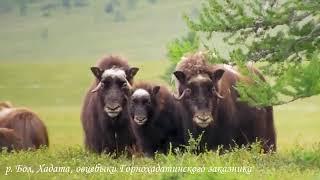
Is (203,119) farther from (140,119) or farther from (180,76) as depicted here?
(140,119)

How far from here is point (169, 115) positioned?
52.6 ft

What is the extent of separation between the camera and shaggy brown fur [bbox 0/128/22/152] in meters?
17.3

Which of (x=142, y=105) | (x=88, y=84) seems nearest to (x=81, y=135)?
(x=142, y=105)

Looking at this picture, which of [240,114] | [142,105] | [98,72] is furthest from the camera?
[98,72]

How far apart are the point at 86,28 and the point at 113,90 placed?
141 metres

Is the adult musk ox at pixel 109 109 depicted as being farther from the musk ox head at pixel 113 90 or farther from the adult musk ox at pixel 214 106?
the adult musk ox at pixel 214 106

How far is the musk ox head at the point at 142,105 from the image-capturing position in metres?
15.7

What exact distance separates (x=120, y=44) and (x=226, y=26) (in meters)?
130

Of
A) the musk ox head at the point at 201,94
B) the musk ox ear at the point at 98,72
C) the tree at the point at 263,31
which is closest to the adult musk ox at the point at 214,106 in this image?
the musk ox head at the point at 201,94

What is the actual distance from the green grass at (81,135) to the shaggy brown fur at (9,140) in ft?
2.85

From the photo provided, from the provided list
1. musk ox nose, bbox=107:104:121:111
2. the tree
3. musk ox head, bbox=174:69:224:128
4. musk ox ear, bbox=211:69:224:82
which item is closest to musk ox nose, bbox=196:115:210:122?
musk ox head, bbox=174:69:224:128

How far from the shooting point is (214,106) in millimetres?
14805

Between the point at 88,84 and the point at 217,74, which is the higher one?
the point at 217,74

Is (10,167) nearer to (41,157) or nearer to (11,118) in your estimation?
(41,157)
